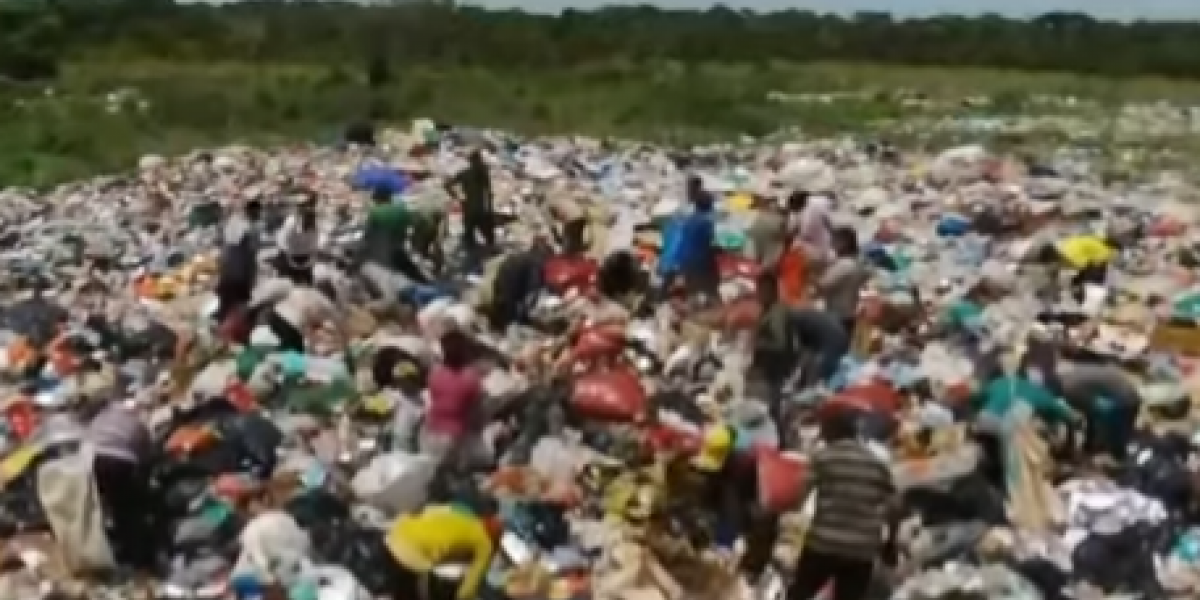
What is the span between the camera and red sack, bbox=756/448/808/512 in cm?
1046

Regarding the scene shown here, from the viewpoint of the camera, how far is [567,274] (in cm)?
1709

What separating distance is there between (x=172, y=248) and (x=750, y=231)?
6.40 metres

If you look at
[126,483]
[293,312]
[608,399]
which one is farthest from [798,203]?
[126,483]

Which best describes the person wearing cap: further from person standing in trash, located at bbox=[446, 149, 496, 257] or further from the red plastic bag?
the red plastic bag

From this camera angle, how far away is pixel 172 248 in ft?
71.1

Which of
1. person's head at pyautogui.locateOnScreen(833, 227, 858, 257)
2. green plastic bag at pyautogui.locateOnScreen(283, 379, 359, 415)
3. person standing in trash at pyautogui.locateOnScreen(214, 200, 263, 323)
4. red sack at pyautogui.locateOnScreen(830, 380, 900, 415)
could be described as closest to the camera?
red sack at pyautogui.locateOnScreen(830, 380, 900, 415)

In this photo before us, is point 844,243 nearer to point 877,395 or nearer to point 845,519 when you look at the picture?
point 877,395

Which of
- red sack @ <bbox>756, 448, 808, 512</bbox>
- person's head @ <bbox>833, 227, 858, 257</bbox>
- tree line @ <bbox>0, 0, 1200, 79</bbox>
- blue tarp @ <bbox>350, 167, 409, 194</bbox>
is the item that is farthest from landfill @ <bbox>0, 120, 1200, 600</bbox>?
tree line @ <bbox>0, 0, 1200, 79</bbox>

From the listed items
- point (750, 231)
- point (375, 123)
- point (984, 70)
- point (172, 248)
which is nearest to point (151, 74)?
point (375, 123)

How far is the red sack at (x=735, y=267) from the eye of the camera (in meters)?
17.5

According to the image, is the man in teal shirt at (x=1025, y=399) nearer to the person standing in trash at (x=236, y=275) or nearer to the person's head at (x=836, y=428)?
the person's head at (x=836, y=428)

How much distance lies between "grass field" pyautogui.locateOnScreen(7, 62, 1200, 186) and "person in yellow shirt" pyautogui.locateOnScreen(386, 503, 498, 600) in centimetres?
2454

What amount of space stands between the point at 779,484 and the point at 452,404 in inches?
64.8

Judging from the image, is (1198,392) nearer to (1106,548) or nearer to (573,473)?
(1106,548)
